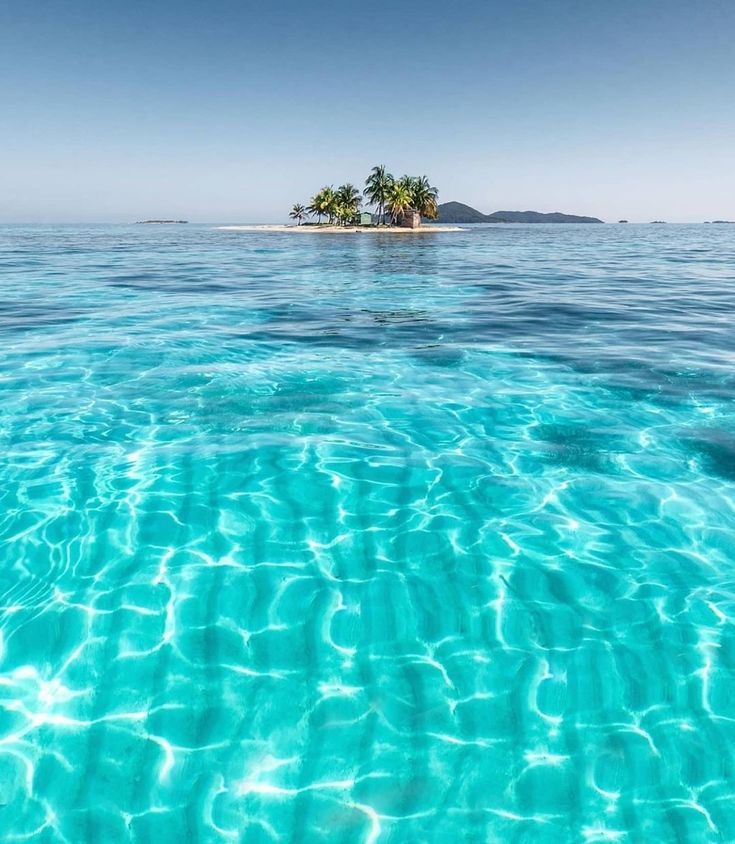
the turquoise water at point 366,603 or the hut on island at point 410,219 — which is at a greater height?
the hut on island at point 410,219

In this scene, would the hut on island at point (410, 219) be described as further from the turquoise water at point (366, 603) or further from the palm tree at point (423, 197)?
the turquoise water at point (366, 603)

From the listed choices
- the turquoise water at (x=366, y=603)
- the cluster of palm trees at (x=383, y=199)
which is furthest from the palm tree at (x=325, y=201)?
the turquoise water at (x=366, y=603)

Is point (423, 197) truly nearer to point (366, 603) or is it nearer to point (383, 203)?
point (383, 203)

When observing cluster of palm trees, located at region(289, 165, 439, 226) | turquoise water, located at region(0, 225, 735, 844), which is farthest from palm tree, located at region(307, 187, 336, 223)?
turquoise water, located at region(0, 225, 735, 844)

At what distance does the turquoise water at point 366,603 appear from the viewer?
3846 millimetres

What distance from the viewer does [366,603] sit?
213 inches

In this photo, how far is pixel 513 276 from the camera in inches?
1130

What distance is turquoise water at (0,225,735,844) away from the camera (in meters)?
3.85

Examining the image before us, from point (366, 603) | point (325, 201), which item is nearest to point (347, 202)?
point (325, 201)

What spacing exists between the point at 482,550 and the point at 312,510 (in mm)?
2158

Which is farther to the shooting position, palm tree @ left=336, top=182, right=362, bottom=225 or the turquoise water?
palm tree @ left=336, top=182, right=362, bottom=225

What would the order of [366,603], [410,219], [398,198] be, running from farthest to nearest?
[410,219], [398,198], [366,603]

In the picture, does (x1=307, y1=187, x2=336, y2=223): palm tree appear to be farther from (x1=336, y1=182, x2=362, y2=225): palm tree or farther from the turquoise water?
the turquoise water

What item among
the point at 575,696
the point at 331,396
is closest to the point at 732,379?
the point at 331,396
